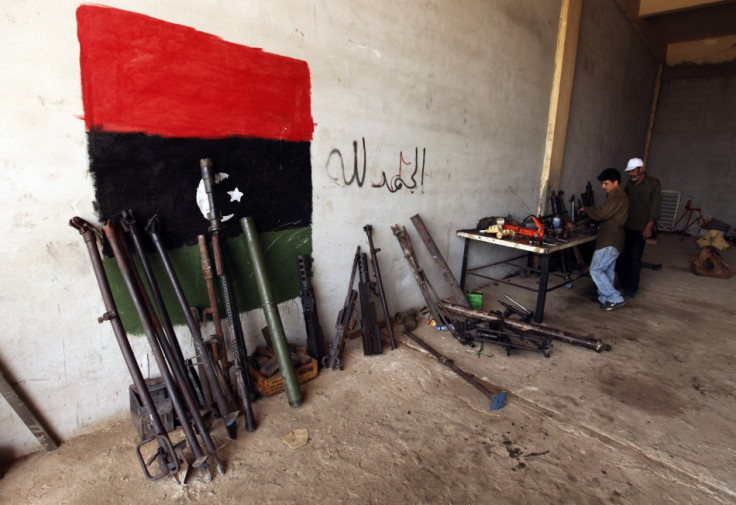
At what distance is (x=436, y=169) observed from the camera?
3.62m

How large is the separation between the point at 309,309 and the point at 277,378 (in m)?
0.53

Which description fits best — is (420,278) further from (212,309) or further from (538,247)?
Result: (212,309)

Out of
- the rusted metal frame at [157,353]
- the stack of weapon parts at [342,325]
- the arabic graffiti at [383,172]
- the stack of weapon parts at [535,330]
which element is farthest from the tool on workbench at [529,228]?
the rusted metal frame at [157,353]

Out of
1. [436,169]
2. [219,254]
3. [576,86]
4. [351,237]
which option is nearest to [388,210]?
[351,237]

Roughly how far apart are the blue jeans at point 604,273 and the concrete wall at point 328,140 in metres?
1.24

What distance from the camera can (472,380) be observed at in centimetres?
249

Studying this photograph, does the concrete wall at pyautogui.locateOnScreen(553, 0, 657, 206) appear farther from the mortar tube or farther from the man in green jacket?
the mortar tube

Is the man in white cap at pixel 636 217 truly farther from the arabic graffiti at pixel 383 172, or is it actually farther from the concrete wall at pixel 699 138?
the concrete wall at pixel 699 138

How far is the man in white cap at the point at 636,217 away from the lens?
4145mm

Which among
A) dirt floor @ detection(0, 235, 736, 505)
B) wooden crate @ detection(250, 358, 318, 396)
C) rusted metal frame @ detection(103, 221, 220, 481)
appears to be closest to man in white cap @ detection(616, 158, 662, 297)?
dirt floor @ detection(0, 235, 736, 505)

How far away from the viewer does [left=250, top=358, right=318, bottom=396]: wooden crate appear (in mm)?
2359

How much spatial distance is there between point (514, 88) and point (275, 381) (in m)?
4.21

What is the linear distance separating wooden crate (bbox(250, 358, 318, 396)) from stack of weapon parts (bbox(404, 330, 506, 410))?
0.94m

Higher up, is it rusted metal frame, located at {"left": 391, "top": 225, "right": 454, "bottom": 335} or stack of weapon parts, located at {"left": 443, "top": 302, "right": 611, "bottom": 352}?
rusted metal frame, located at {"left": 391, "top": 225, "right": 454, "bottom": 335}
